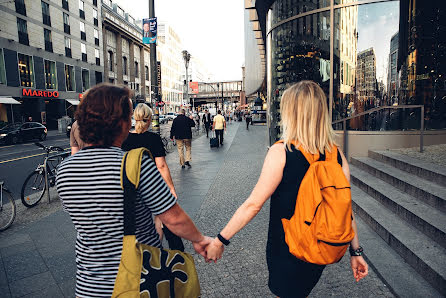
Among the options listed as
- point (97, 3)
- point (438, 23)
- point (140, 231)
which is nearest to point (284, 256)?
point (140, 231)

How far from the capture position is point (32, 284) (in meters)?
3.23

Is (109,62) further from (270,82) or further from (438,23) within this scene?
(438,23)

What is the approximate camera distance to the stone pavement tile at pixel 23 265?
11.2 feet

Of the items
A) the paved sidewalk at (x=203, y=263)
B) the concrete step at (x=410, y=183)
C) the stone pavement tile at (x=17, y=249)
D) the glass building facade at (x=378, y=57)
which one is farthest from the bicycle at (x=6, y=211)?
the glass building facade at (x=378, y=57)

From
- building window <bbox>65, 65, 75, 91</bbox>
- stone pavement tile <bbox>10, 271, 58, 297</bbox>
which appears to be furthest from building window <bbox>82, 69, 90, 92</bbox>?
stone pavement tile <bbox>10, 271, 58, 297</bbox>

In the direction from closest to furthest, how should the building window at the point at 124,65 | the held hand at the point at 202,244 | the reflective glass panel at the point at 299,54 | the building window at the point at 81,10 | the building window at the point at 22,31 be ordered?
the held hand at the point at 202,244 → the reflective glass panel at the point at 299,54 → the building window at the point at 22,31 → the building window at the point at 81,10 → the building window at the point at 124,65

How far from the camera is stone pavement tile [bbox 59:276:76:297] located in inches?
120

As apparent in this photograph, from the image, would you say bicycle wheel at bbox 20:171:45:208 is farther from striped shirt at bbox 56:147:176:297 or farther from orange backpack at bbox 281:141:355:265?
orange backpack at bbox 281:141:355:265

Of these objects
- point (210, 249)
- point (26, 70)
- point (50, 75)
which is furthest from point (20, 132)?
point (210, 249)

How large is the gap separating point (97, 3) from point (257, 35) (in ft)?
106

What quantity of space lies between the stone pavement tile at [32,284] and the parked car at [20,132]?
17791 mm

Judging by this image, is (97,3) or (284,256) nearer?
(284,256)

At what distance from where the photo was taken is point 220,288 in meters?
3.07

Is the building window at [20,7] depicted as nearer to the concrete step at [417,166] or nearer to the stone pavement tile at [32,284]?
the stone pavement tile at [32,284]
